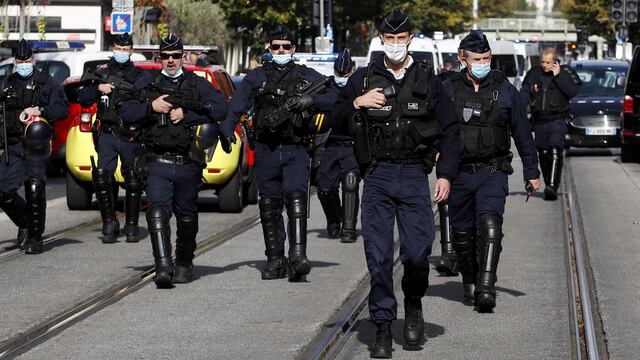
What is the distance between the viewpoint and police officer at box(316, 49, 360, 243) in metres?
14.1

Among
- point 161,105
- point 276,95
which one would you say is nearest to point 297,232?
point 276,95

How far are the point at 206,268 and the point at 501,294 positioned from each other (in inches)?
102

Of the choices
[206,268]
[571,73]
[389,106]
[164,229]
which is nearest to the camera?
[389,106]

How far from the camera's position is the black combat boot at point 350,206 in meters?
14.0

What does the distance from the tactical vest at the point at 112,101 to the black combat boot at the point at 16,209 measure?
3.41 feet

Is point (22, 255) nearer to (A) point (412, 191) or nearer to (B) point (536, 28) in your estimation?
(A) point (412, 191)

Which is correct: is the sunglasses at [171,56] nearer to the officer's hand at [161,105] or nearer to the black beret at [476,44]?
the officer's hand at [161,105]

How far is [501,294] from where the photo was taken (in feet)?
34.6

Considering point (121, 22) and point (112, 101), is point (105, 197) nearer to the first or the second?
point (112, 101)

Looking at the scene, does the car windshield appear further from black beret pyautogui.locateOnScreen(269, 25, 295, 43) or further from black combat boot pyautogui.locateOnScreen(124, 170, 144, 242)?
black beret pyautogui.locateOnScreen(269, 25, 295, 43)

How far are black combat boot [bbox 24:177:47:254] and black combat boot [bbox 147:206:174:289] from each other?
7.29 ft

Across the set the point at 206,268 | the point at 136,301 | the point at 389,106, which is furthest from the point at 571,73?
the point at 389,106

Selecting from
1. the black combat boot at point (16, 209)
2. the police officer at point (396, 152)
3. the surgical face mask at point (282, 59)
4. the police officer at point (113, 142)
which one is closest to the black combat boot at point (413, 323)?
the police officer at point (396, 152)

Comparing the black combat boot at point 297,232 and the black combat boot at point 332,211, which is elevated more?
the black combat boot at point 297,232
